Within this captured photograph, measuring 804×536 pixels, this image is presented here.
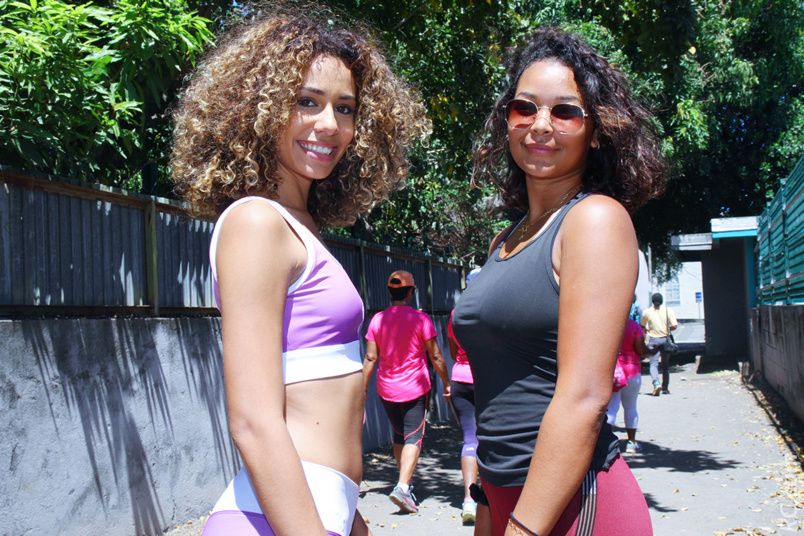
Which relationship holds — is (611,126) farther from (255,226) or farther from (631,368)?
(631,368)

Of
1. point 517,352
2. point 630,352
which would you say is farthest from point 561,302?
point 630,352

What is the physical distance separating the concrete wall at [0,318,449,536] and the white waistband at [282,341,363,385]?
3.12 meters

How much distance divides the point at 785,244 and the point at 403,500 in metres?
8.10

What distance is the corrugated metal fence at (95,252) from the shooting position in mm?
4277

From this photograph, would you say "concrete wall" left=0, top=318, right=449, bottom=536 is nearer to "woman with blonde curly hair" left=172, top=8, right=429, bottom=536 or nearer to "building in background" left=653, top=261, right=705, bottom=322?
"woman with blonde curly hair" left=172, top=8, right=429, bottom=536

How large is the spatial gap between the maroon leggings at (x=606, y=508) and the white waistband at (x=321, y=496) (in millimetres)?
417

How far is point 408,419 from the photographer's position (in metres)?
6.39

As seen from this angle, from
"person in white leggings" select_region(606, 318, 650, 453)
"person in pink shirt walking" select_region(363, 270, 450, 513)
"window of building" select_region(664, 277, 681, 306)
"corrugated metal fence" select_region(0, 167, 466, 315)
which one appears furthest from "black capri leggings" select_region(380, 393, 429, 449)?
"window of building" select_region(664, 277, 681, 306)

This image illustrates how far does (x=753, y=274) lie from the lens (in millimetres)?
18141

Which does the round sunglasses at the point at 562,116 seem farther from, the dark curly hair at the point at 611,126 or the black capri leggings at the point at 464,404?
the black capri leggings at the point at 464,404

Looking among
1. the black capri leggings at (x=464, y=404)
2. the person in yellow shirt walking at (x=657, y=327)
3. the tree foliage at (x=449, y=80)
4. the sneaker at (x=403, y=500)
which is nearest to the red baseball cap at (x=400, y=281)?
the black capri leggings at (x=464, y=404)

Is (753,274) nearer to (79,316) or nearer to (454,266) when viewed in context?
(454,266)

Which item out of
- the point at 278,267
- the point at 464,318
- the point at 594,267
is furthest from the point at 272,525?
the point at 594,267

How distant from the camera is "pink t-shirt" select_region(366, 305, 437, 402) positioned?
6461 millimetres
